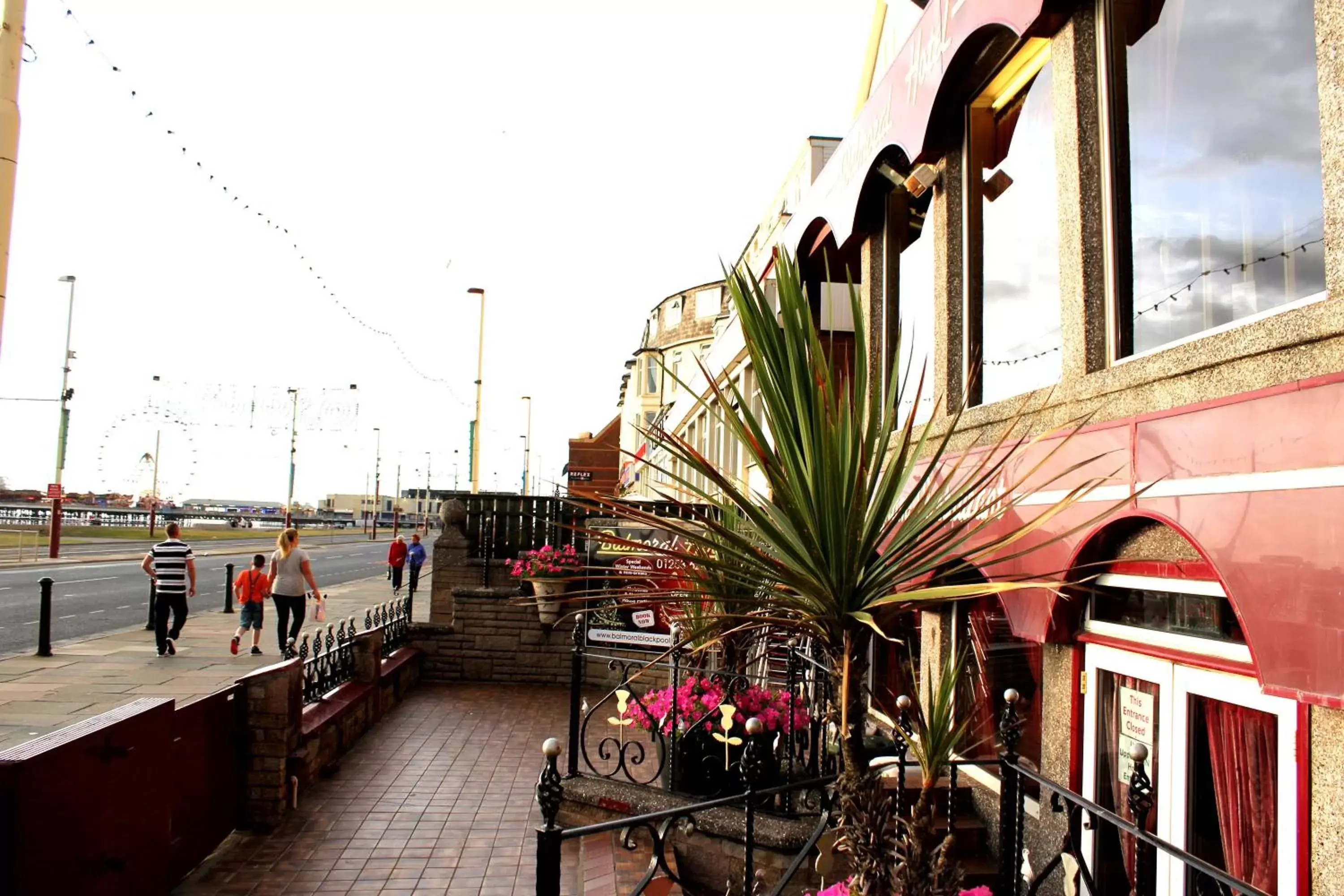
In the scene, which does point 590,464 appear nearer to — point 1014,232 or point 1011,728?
point 1014,232

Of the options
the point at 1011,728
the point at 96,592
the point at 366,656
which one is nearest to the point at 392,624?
the point at 366,656

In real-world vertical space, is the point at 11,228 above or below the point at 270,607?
above

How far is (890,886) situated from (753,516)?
3.69ft

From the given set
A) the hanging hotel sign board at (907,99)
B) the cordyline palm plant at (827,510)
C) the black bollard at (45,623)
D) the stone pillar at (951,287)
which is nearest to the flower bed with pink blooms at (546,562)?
the black bollard at (45,623)

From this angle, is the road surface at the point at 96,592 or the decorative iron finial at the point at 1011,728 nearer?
the decorative iron finial at the point at 1011,728

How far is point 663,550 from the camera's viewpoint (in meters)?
2.72

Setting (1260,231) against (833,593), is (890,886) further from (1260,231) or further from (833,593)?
(1260,231)

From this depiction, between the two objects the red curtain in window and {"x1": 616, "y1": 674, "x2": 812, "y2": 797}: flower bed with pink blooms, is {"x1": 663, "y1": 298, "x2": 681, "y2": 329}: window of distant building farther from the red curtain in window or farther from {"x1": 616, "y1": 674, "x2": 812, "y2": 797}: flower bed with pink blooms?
the red curtain in window

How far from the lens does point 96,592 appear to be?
1955 cm

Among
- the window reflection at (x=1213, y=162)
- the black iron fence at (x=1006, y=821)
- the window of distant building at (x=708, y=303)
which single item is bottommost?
the black iron fence at (x=1006, y=821)

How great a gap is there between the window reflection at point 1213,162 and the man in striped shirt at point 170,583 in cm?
1007

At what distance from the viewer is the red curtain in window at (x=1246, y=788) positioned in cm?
339

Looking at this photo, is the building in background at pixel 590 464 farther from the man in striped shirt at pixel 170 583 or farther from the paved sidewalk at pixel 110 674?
the man in striped shirt at pixel 170 583

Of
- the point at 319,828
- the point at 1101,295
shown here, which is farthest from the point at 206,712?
the point at 1101,295
